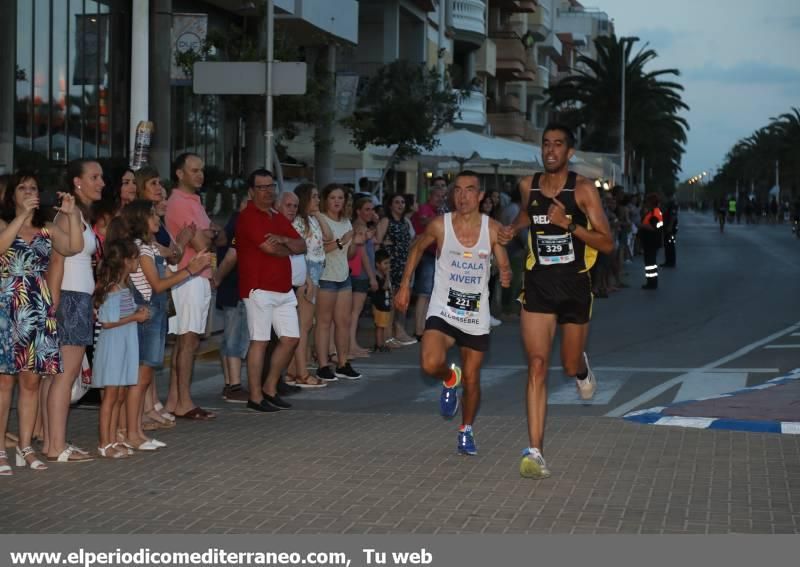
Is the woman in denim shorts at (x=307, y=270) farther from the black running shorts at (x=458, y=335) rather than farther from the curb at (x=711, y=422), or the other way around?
the black running shorts at (x=458, y=335)

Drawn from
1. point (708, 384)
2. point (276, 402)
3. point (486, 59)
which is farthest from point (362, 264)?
point (486, 59)

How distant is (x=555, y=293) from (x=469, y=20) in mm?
49697

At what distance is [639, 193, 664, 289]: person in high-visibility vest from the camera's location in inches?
1149

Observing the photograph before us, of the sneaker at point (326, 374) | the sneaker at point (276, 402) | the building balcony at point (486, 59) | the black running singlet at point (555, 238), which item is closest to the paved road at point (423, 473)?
the sneaker at point (276, 402)

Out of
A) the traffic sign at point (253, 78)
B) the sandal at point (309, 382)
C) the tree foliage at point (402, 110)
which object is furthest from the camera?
the tree foliage at point (402, 110)

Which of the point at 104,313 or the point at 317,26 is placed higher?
the point at 317,26

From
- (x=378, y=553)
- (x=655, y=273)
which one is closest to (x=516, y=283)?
(x=655, y=273)

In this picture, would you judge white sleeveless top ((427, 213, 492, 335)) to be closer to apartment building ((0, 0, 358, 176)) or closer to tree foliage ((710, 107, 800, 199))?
apartment building ((0, 0, 358, 176))

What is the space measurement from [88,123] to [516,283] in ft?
26.2

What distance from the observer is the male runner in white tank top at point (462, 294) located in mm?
10016

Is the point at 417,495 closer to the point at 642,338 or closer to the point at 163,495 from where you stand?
the point at 163,495

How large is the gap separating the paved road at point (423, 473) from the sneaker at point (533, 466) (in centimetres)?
8

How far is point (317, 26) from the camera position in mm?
32625

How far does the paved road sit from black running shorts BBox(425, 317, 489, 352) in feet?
2.54
